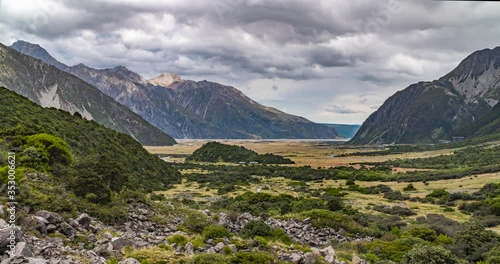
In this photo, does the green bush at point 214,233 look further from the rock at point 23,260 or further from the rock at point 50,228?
the rock at point 23,260

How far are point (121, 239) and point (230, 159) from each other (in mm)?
120977

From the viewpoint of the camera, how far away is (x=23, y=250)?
13141 mm

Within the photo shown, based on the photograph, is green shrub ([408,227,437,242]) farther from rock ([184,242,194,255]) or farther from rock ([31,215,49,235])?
rock ([31,215,49,235])

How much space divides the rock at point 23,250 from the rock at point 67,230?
3775 mm

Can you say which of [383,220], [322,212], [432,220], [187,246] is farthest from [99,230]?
[432,220]

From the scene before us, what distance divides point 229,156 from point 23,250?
12696 centimetres

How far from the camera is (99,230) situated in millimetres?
19156

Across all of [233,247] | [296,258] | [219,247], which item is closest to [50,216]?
[219,247]

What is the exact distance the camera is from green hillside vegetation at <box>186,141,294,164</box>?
137712 mm

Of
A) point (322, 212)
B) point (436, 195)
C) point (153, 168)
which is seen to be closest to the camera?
point (322, 212)

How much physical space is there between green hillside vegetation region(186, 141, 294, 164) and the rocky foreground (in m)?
112

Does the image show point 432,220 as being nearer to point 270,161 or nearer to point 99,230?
point 99,230

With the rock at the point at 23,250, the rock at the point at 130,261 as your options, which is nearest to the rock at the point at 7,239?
the rock at the point at 23,250

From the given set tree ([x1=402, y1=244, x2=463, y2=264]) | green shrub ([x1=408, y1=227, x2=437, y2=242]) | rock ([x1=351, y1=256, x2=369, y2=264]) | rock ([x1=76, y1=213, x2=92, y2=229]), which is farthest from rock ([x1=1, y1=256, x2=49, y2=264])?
green shrub ([x1=408, y1=227, x2=437, y2=242])
